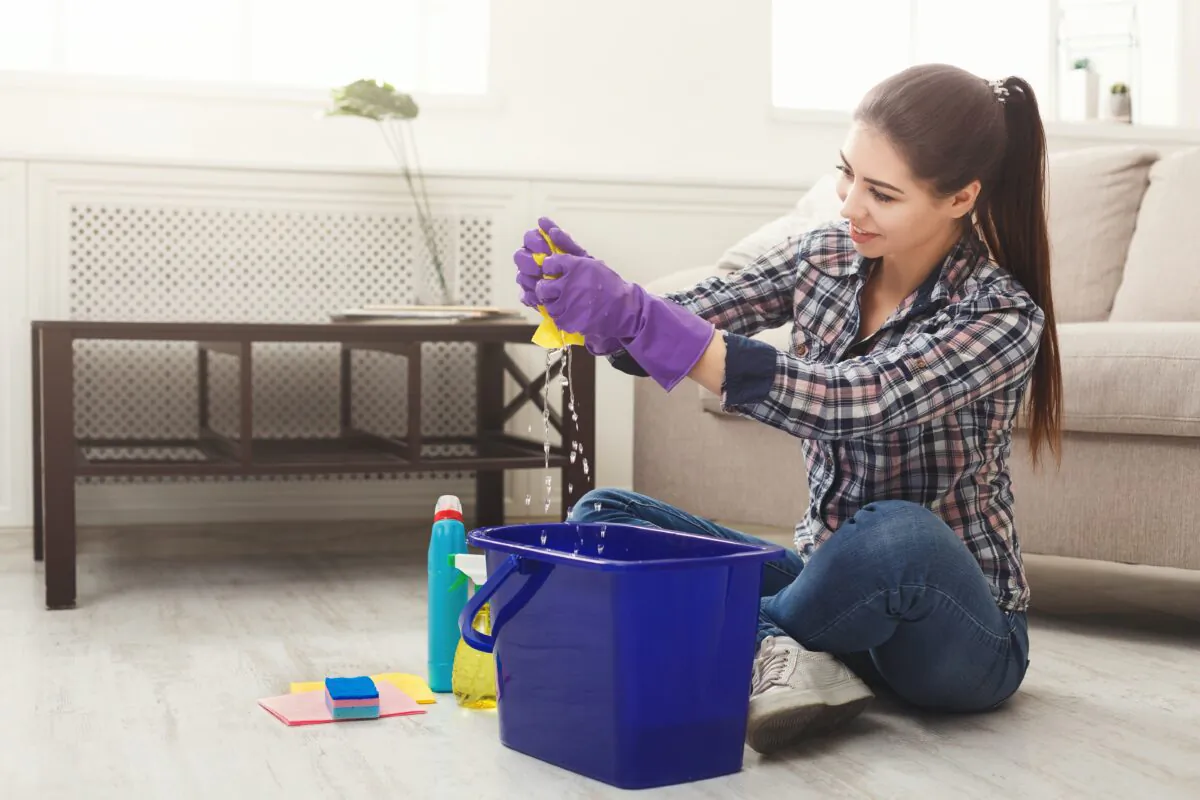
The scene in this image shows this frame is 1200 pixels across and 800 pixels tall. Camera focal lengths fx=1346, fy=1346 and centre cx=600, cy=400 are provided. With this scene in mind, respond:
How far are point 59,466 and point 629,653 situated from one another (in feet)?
4.42

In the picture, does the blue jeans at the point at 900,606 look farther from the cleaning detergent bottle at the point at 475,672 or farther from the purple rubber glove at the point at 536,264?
the purple rubber glove at the point at 536,264

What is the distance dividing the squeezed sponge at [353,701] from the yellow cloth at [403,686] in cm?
8

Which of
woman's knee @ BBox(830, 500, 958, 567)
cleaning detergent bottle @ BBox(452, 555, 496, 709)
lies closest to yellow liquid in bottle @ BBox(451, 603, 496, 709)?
cleaning detergent bottle @ BBox(452, 555, 496, 709)

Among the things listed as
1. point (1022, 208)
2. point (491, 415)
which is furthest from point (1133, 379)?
point (491, 415)

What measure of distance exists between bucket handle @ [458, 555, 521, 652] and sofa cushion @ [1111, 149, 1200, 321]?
1648 millimetres

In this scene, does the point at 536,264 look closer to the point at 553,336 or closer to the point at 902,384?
the point at 553,336

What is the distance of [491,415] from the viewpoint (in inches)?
118

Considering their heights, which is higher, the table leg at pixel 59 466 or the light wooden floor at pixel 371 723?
the table leg at pixel 59 466

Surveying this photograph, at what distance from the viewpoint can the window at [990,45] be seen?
12.5 ft

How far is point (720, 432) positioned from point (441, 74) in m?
1.39

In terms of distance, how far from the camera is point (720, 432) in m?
2.55

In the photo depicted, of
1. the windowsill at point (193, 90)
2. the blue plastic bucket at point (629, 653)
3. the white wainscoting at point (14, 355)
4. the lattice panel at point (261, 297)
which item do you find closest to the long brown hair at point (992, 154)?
the blue plastic bucket at point (629, 653)

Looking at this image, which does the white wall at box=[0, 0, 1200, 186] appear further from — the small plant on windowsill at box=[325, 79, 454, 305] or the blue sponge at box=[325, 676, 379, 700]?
the blue sponge at box=[325, 676, 379, 700]

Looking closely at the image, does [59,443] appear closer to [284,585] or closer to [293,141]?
[284,585]
